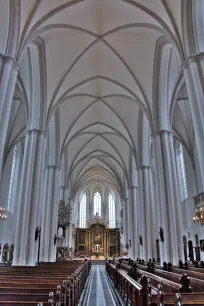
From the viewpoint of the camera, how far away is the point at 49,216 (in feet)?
58.9

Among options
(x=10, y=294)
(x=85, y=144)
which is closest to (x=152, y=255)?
(x=85, y=144)

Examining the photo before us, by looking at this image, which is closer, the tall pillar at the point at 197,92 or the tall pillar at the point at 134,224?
the tall pillar at the point at 197,92

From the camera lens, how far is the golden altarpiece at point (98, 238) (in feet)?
131

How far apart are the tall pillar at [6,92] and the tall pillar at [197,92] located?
6.16 meters

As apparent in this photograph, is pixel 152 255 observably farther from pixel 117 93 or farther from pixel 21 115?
pixel 21 115

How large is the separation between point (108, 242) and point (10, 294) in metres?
39.1

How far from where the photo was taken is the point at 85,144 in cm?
2692

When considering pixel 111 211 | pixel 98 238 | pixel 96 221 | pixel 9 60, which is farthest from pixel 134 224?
pixel 111 211

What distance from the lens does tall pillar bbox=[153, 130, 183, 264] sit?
39.3 feet

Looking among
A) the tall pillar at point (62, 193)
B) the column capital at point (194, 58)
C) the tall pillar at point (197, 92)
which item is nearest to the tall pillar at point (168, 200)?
the tall pillar at point (197, 92)

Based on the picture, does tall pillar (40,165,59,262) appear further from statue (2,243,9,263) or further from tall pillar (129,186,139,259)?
tall pillar (129,186,139,259)

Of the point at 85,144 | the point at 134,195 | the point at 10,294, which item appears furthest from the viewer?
the point at 85,144

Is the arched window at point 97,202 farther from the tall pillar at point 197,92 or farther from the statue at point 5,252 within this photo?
the tall pillar at point 197,92

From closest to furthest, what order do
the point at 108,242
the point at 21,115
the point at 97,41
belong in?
1. the point at 97,41
2. the point at 21,115
3. the point at 108,242
